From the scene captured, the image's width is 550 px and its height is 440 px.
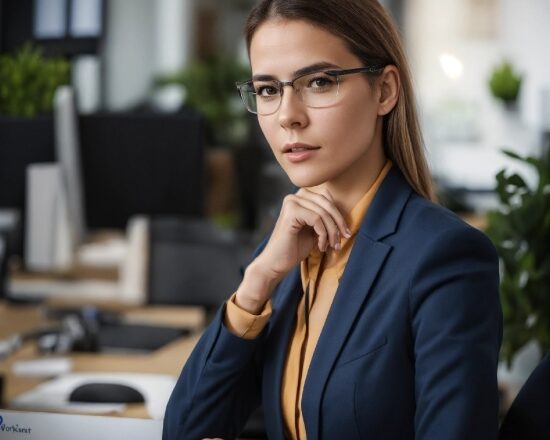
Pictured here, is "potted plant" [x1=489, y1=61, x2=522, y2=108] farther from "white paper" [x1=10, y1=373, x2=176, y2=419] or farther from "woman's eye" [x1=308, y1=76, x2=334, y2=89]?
"woman's eye" [x1=308, y1=76, x2=334, y2=89]

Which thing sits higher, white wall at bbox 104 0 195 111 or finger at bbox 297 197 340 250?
white wall at bbox 104 0 195 111

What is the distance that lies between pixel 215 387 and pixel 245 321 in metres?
0.12

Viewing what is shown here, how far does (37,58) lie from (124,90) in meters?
6.04

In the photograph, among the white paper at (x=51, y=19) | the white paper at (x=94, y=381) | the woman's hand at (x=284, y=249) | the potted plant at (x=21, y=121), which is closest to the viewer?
the woman's hand at (x=284, y=249)

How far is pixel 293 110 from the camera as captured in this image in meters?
1.29

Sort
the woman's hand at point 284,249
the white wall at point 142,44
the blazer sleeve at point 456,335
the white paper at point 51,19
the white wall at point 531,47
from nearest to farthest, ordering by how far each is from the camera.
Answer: the blazer sleeve at point 456,335 → the woman's hand at point 284,249 → the white paper at point 51,19 → the white wall at point 531,47 → the white wall at point 142,44

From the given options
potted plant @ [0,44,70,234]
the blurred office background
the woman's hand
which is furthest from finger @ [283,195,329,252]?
potted plant @ [0,44,70,234]

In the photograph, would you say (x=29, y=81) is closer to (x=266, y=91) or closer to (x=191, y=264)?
(x=191, y=264)

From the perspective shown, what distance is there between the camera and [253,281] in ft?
4.66

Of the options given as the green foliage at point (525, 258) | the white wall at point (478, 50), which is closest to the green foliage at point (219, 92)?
the white wall at point (478, 50)

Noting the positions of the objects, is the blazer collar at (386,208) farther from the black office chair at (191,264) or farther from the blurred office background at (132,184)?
the black office chair at (191,264)

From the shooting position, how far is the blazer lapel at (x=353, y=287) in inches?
51.0

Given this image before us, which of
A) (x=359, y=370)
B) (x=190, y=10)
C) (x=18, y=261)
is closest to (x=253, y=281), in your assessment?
(x=359, y=370)

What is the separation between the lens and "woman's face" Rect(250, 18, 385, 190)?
4.23ft
